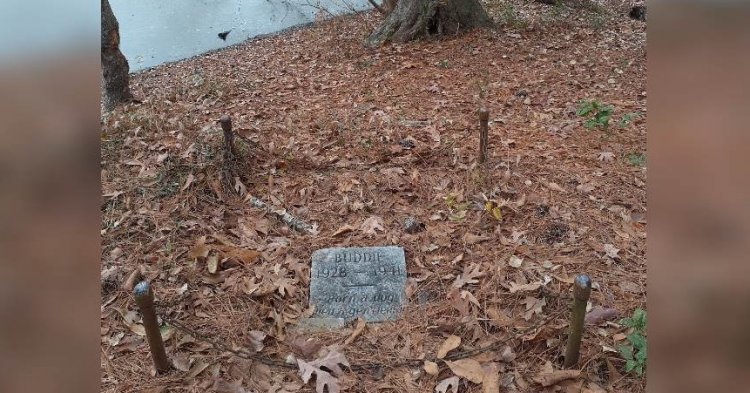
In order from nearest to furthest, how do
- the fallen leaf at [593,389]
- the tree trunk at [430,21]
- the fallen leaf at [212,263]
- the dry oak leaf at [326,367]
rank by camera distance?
the fallen leaf at [593,389], the dry oak leaf at [326,367], the fallen leaf at [212,263], the tree trunk at [430,21]

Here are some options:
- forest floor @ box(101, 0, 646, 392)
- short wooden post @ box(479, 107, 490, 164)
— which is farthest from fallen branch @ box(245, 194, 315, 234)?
short wooden post @ box(479, 107, 490, 164)

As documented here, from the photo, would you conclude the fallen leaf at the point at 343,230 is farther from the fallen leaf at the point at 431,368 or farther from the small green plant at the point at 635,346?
the small green plant at the point at 635,346

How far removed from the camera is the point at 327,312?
3.10 metres

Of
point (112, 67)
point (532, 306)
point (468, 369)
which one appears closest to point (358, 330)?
point (468, 369)

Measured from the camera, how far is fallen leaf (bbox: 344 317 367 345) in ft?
9.48

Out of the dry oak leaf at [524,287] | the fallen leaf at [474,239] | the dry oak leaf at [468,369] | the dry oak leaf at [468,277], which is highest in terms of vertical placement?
the fallen leaf at [474,239]

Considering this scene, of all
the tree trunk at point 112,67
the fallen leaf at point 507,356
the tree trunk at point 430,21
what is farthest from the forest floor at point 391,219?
the tree trunk at point 430,21

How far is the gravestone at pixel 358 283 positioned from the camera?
310cm

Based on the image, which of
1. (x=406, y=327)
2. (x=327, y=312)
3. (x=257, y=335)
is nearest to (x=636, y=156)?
(x=406, y=327)

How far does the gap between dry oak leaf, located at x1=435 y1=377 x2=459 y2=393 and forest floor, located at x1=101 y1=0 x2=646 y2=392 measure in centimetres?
4

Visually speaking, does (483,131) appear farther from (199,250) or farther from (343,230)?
(199,250)

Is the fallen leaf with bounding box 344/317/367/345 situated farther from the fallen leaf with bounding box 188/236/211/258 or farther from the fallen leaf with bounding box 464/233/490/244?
the fallen leaf with bounding box 188/236/211/258

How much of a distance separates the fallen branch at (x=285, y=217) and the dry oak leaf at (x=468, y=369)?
1546mm

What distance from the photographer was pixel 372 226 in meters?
3.81
